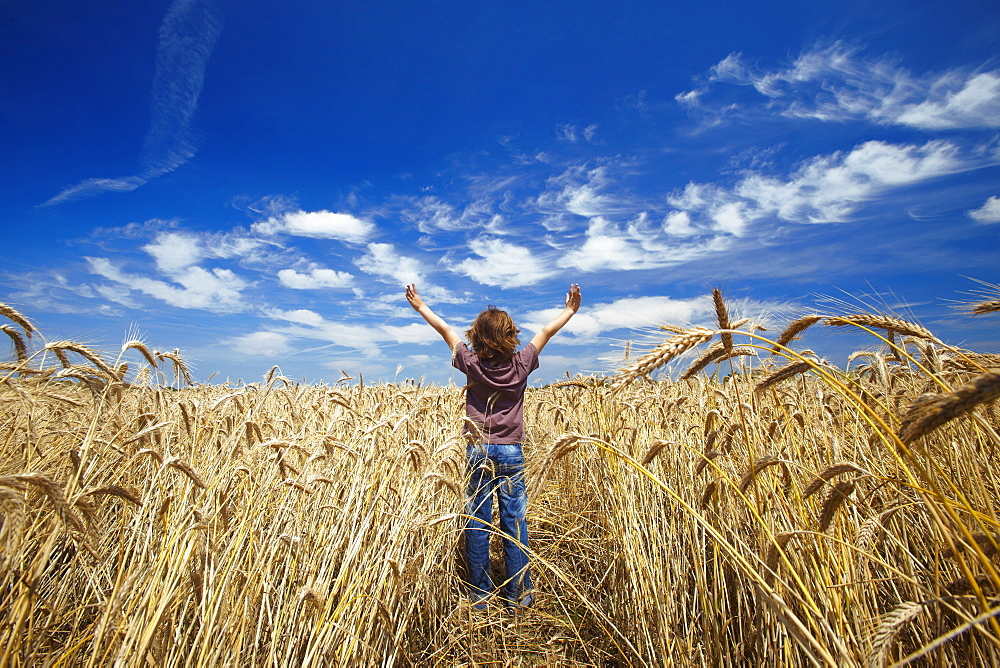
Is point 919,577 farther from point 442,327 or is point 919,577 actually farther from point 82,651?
point 82,651

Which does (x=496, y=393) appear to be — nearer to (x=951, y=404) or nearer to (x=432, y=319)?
(x=432, y=319)

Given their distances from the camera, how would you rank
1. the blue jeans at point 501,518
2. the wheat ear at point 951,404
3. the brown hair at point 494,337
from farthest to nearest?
the brown hair at point 494,337
the blue jeans at point 501,518
the wheat ear at point 951,404

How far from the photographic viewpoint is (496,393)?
3.70 metres

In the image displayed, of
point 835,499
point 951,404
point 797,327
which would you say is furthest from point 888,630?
point 797,327

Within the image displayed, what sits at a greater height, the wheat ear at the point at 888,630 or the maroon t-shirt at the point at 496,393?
the maroon t-shirt at the point at 496,393

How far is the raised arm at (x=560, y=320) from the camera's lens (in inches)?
158

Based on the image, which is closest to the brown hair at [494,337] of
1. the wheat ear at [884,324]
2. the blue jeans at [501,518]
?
the blue jeans at [501,518]

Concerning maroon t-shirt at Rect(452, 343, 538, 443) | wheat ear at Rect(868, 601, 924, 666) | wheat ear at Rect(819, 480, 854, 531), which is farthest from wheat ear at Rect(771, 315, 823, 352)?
maroon t-shirt at Rect(452, 343, 538, 443)

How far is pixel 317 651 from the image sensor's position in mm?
2217

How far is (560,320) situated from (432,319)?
114 cm

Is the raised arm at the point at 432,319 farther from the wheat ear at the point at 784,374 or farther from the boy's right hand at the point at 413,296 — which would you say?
the wheat ear at the point at 784,374

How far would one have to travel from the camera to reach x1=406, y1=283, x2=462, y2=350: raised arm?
4.03 m

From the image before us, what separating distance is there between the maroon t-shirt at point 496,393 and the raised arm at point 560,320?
254mm

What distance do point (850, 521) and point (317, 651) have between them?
8.84 feet
